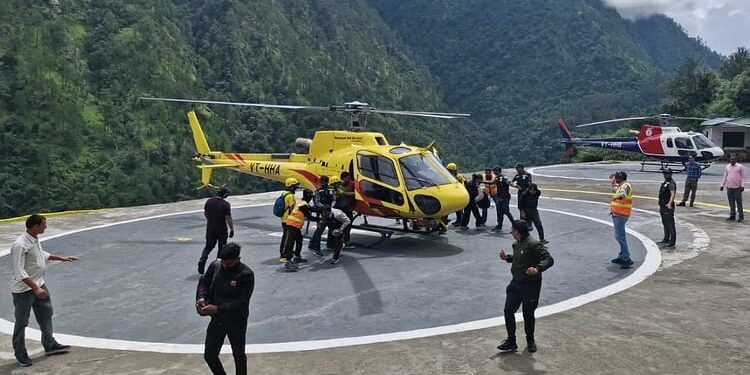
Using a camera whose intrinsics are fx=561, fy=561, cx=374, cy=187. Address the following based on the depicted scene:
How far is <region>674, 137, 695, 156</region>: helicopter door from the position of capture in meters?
27.0

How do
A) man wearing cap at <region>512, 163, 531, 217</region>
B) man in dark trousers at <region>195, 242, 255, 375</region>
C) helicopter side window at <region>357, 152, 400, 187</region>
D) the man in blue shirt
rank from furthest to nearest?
the man in blue shirt < man wearing cap at <region>512, 163, 531, 217</region> < helicopter side window at <region>357, 152, 400, 187</region> < man in dark trousers at <region>195, 242, 255, 375</region>

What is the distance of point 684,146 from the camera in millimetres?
27250

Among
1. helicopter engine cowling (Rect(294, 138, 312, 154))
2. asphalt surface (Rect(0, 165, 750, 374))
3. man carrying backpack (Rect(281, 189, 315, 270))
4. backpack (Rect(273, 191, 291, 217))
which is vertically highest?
helicopter engine cowling (Rect(294, 138, 312, 154))

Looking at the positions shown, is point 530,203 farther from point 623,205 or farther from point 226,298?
point 226,298

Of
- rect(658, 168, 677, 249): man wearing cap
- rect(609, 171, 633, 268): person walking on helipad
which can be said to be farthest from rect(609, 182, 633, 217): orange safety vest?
rect(658, 168, 677, 249): man wearing cap

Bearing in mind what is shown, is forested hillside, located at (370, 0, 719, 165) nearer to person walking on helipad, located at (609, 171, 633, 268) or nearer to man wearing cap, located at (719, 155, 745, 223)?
man wearing cap, located at (719, 155, 745, 223)

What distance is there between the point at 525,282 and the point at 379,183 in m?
5.94

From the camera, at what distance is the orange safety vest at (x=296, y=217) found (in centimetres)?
929

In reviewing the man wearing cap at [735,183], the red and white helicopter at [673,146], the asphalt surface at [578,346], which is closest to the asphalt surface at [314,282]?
the asphalt surface at [578,346]

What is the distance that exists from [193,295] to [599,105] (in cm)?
10270

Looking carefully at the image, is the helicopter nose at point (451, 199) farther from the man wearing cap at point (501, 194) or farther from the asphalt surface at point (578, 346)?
the asphalt surface at point (578, 346)

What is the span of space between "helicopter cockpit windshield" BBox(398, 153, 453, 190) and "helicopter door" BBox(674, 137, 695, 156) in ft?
67.7

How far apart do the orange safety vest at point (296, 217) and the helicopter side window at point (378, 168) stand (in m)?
2.50

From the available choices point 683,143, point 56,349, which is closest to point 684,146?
point 683,143
